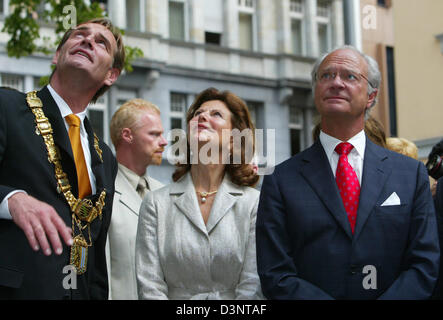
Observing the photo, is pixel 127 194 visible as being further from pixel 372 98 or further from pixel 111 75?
pixel 372 98

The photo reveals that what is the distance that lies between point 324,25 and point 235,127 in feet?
63.3

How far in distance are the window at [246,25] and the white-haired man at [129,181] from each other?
1605cm

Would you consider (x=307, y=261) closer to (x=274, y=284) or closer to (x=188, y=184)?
(x=274, y=284)

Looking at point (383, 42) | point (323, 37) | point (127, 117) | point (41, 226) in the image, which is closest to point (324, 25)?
point (323, 37)

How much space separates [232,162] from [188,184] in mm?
316

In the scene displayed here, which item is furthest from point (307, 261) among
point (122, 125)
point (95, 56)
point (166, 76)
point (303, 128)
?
point (303, 128)

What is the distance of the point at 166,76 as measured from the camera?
18781 mm

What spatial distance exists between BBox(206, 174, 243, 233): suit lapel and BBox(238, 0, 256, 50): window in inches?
686

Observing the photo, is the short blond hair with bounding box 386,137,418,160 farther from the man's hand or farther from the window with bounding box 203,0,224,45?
the window with bounding box 203,0,224,45

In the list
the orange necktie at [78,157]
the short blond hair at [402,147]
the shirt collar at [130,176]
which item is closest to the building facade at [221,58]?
the shirt collar at [130,176]

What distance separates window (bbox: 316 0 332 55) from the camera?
73.6ft

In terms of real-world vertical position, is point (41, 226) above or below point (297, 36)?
below

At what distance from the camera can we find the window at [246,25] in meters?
21.0

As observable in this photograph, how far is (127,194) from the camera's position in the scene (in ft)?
15.8
